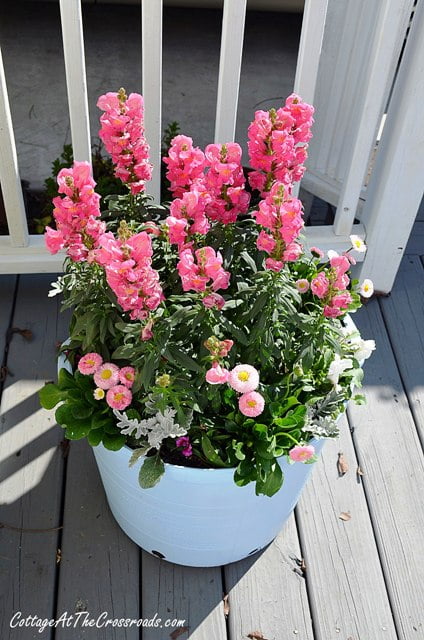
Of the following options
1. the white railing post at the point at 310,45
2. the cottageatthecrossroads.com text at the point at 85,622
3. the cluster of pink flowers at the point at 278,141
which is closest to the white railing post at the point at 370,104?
the white railing post at the point at 310,45

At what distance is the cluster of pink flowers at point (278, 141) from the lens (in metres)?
1.26

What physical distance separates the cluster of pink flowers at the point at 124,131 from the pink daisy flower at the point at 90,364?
37 cm

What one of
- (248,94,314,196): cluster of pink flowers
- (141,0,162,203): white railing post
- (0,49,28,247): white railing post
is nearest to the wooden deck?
(0,49,28,247): white railing post

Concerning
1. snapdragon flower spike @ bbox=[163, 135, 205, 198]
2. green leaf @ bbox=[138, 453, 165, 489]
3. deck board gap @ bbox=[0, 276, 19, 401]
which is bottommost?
deck board gap @ bbox=[0, 276, 19, 401]

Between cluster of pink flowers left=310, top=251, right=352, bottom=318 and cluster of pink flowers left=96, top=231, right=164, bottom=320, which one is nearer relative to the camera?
cluster of pink flowers left=96, top=231, right=164, bottom=320

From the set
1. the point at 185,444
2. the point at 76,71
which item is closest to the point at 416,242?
the point at 76,71

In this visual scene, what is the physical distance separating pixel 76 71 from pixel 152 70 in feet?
0.64

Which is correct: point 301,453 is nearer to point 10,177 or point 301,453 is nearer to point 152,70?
point 152,70

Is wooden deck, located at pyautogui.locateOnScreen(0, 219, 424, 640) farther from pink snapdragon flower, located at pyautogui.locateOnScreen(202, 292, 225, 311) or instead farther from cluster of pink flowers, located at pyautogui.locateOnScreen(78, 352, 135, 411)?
pink snapdragon flower, located at pyautogui.locateOnScreen(202, 292, 225, 311)

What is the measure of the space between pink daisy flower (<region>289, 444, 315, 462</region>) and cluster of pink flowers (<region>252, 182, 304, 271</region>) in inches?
15.4

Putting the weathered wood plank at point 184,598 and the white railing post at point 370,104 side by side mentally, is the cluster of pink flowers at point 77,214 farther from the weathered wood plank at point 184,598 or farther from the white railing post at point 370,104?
the white railing post at point 370,104

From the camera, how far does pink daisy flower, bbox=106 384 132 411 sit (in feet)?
4.71

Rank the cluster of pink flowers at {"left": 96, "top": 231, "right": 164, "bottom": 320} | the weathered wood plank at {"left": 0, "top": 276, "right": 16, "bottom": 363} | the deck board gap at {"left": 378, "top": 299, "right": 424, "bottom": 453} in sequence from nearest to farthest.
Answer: the cluster of pink flowers at {"left": 96, "top": 231, "right": 164, "bottom": 320} < the deck board gap at {"left": 378, "top": 299, "right": 424, "bottom": 453} < the weathered wood plank at {"left": 0, "top": 276, "right": 16, "bottom": 363}

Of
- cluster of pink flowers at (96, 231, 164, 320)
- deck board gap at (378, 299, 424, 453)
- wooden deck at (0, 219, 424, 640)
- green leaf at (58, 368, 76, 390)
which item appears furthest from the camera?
deck board gap at (378, 299, 424, 453)
